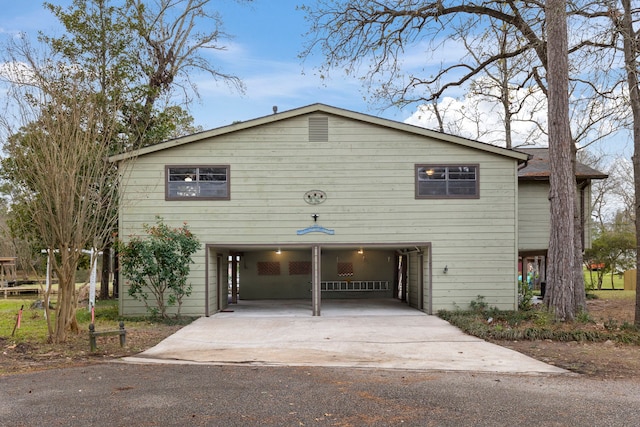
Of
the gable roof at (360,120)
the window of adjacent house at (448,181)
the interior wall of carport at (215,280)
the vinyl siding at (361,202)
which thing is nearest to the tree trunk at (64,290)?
the vinyl siding at (361,202)

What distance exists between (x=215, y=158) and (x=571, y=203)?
29.4 feet

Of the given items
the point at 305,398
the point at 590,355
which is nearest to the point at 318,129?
the point at 590,355

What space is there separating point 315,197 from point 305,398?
9038 mm

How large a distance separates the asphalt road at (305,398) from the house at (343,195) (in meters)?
7.03

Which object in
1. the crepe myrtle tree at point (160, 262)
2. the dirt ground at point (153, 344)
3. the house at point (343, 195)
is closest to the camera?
the dirt ground at point (153, 344)

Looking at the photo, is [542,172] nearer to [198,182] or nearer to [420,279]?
[420,279]

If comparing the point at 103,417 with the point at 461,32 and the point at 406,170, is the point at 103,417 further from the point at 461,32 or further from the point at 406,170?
the point at 461,32

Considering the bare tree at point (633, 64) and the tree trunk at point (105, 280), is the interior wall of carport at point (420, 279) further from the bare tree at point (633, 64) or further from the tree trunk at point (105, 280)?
the tree trunk at point (105, 280)

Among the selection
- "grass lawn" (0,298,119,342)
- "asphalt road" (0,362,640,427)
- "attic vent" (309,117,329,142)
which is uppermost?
"attic vent" (309,117,329,142)

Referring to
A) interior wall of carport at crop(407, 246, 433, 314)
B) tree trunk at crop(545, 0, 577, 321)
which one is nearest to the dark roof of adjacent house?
tree trunk at crop(545, 0, 577, 321)

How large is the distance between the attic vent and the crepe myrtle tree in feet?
13.8

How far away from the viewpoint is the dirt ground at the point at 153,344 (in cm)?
828

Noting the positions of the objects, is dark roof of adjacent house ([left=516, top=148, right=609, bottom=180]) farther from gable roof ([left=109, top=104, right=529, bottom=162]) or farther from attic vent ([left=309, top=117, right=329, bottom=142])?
attic vent ([left=309, top=117, right=329, bottom=142])

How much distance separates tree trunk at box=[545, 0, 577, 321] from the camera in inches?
479
